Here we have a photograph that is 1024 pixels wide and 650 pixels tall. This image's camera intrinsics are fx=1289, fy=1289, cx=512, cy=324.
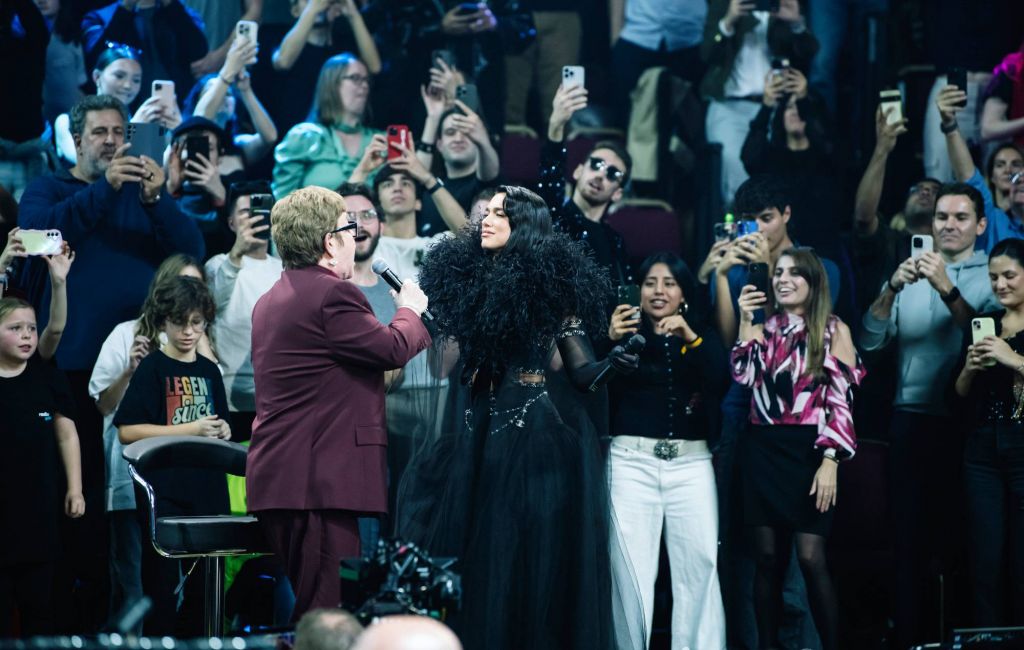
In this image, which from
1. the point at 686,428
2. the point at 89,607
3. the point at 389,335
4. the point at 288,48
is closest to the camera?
the point at 389,335

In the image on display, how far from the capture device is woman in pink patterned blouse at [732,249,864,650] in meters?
5.56

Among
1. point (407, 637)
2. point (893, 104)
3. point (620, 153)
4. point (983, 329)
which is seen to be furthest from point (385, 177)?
point (407, 637)

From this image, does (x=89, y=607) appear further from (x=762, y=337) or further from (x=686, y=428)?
(x=762, y=337)

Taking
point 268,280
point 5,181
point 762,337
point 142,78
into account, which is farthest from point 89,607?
point 762,337

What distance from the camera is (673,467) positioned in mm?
5574

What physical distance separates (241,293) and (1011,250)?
3.57m

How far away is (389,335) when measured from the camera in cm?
406

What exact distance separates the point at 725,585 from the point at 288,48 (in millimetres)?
3565

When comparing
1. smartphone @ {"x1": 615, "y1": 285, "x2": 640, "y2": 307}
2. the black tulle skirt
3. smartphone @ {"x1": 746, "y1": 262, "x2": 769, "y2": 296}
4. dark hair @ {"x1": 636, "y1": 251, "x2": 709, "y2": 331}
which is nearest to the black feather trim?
the black tulle skirt

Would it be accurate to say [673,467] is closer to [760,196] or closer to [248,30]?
[760,196]

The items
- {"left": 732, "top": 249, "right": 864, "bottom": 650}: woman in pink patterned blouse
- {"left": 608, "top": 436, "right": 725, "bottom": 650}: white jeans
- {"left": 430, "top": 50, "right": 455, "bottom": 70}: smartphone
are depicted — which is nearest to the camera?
{"left": 608, "top": 436, "right": 725, "bottom": 650}: white jeans

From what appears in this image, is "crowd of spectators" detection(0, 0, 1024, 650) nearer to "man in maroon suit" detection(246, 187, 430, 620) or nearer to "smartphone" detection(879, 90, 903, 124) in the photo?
"smartphone" detection(879, 90, 903, 124)

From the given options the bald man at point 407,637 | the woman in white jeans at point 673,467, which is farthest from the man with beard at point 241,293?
the bald man at point 407,637

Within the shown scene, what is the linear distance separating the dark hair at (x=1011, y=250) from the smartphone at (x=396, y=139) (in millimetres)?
2844
